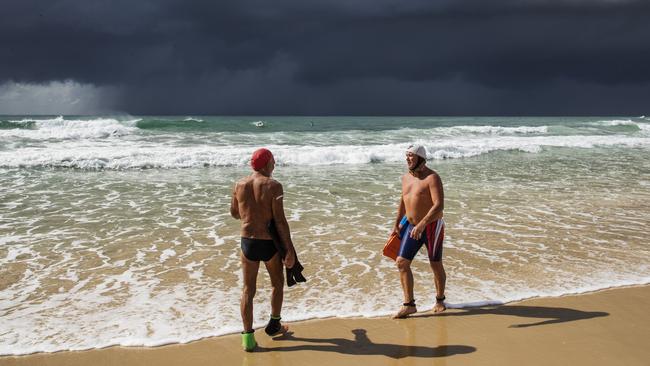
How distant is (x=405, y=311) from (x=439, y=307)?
411 mm

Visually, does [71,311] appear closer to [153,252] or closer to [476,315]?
[153,252]

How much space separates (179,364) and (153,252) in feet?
11.5

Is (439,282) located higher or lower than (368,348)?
higher

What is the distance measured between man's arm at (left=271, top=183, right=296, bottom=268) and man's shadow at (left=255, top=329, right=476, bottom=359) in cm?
72

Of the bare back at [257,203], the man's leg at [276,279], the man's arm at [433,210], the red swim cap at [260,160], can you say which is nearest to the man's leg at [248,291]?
the man's leg at [276,279]

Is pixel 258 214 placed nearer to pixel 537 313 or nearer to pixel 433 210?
pixel 433 210

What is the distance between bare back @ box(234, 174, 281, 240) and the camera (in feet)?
13.5

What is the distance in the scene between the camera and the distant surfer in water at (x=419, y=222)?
478 cm

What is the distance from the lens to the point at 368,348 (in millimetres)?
4191

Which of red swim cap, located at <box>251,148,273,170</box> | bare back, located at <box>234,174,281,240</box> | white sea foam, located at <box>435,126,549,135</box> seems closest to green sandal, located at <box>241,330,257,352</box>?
bare back, located at <box>234,174,281,240</box>

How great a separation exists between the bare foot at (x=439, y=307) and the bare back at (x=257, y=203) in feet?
6.36

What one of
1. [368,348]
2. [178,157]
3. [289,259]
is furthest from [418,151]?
[178,157]

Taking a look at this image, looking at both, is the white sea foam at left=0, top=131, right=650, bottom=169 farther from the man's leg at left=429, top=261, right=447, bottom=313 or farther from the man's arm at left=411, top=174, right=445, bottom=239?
the man's arm at left=411, top=174, right=445, bottom=239

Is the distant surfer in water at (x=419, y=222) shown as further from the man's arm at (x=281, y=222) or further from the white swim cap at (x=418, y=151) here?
the man's arm at (x=281, y=222)
